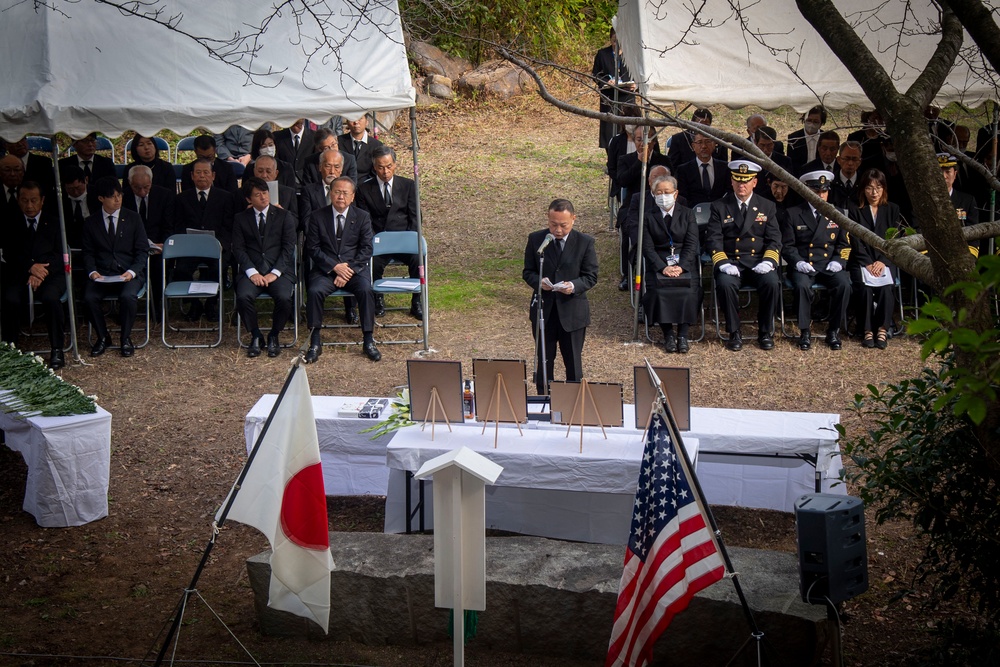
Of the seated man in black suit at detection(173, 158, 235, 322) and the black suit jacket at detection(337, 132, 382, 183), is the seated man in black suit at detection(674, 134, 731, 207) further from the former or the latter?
the seated man in black suit at detection(173, 158, 235, 322)

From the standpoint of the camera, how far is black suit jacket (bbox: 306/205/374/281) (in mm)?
11172

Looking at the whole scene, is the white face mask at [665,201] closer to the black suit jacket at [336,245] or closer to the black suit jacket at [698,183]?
the black suit jacket at [698,183]

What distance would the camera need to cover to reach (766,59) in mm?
10383

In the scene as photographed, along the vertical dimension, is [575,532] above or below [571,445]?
below

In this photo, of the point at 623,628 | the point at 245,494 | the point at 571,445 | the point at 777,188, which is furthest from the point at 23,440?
the point at 777,188

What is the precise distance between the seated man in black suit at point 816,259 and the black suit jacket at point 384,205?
4.29m

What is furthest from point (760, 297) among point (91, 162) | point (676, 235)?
point (91, 162)

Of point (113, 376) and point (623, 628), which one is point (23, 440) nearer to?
point (113, 376)

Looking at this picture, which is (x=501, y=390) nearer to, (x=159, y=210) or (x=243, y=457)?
(x=243, y=457)

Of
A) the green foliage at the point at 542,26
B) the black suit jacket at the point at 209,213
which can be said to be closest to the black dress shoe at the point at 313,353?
the black suit jacket at the point at 209,213

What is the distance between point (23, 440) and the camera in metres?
7.32

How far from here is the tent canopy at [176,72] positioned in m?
9.95

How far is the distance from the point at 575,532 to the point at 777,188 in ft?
19.7

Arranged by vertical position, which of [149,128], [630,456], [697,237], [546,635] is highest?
[149,128]
